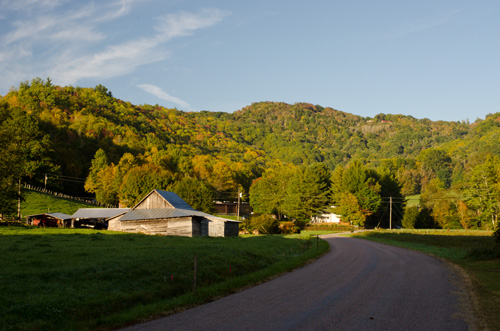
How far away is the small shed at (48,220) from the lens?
217 feet

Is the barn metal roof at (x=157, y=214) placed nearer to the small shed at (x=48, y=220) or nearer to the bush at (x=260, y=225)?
the small shed at (x=48, y=220)

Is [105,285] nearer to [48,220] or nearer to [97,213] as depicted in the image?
[48,220]

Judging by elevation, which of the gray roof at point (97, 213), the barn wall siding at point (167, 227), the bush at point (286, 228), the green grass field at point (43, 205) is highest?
the green grass field at point (43, 205)

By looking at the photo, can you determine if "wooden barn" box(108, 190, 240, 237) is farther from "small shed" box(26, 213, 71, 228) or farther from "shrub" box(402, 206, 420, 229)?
"shrub" box(402, 206, 420, 229)

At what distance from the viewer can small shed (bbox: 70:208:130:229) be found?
7012 cm

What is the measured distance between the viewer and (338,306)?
13867 mm

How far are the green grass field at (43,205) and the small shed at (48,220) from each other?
16.1 ft

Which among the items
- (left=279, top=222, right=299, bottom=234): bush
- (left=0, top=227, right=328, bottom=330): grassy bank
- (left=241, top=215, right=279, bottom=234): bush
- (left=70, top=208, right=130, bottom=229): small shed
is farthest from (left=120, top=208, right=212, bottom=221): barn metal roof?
(left=0, top=227, right=328, bottom=330): grassy bank

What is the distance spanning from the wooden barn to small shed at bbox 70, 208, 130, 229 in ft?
28.6

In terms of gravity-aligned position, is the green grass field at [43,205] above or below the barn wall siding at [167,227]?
above

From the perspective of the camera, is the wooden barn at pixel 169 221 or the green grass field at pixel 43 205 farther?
the green grass field at pixel 43 205

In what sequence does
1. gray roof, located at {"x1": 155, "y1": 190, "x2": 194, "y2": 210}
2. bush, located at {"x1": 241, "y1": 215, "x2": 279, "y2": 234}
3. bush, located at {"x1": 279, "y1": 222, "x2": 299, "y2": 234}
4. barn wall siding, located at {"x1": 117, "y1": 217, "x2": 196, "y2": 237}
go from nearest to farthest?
barn wall siding, located at {"x1": 117, "y1": 217, "x2": 196, "y2": 237}, gray roof, located at {"x1": 155, "y1": 190, "x2": 194, "y2": 210}, bush, located at {"x1": 241, "y1": 215, "x2": 279, "y2": 234}, bush, located at {"x1": 279, "y1": 222, "x2": 299, "y2": 234}

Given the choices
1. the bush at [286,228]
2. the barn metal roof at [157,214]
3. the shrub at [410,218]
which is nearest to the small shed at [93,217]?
the barn metal roof at [157,214]

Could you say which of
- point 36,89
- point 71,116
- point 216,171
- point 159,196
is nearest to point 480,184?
point 159,196
